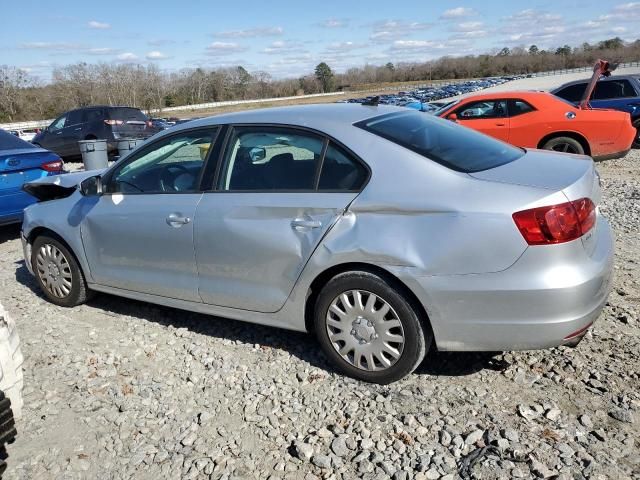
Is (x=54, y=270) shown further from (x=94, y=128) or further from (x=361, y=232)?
(x=94, y=128)

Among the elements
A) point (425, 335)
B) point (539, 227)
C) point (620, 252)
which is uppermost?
point (539, 227)

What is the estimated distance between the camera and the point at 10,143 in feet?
24.3

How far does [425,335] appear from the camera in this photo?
3.06 meters

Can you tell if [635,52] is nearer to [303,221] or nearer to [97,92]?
[97,92]

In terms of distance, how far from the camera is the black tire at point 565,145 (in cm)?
956

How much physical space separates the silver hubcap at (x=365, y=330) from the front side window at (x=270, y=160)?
29.2 inches

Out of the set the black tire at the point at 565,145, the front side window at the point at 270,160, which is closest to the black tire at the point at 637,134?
the black tire at the point at 565,145

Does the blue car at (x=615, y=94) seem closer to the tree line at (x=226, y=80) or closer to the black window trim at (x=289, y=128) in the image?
the black window trim at (x=289, y=128)

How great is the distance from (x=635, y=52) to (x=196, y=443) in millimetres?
125258

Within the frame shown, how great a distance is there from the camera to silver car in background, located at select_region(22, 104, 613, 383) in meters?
2.78

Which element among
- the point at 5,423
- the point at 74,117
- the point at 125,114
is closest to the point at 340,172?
the point at 5,423

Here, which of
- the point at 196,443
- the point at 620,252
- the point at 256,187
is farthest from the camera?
the point at 620,252

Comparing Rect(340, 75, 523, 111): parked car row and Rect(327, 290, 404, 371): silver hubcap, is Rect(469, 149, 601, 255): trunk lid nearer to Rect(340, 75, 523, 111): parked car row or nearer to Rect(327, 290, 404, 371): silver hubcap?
Rect(327, 290, 404, 371): silver hubcap

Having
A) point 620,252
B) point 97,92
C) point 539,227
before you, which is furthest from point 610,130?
point 97,92
